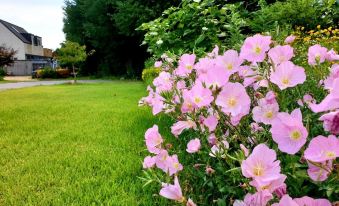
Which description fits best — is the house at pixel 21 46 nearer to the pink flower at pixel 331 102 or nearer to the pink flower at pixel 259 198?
the pink flower at pixel 259 198

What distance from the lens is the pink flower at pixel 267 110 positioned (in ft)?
4.75

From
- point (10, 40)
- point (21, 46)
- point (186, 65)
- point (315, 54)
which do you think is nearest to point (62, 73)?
point (21, 46)

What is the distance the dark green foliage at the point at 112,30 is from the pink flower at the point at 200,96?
21.9 metres

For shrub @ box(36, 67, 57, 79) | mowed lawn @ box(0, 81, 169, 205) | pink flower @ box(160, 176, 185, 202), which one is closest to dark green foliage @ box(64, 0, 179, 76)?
shrub @ box(36, 67, 57, 79)

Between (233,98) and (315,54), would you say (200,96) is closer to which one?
(233,98)

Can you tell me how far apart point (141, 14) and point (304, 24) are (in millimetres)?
14194

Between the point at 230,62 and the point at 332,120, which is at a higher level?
the point at 230,62

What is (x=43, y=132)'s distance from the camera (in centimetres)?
578

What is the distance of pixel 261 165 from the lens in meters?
Result: 1.17

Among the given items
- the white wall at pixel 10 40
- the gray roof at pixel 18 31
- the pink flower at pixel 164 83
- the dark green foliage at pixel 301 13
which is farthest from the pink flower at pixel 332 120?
the gray roof at pixel 18 31

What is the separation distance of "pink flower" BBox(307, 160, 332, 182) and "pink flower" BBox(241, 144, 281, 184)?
11 cm

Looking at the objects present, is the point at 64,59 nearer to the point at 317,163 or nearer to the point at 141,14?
the point at 141,14

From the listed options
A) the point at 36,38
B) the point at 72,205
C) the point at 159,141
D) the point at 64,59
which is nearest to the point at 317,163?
the point at 159,141

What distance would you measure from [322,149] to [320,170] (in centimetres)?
11
